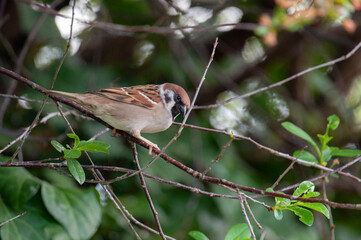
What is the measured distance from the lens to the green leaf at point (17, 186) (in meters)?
2.47

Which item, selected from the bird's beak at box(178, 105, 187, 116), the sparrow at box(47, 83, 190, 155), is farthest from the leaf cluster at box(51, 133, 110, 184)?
the bird's beak at box(178, 105, 187, 116)

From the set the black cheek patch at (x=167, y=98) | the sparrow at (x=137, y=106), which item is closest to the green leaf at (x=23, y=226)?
the sparrow at (x=137, y=106)

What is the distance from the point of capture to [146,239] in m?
3.48

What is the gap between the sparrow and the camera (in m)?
2.50

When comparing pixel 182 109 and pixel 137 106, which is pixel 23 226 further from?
pixel 182 109

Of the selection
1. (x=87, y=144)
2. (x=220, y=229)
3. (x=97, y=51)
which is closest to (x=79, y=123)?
(x=97, y=51)

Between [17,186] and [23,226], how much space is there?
8.7 inches

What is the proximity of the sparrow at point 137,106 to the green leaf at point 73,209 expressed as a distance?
1.59 feet

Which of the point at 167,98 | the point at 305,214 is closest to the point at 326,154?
the point at 305,214

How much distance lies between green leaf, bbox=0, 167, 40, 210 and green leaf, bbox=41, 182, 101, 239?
0.22ft

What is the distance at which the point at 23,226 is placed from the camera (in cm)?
243

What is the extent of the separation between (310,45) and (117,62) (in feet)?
5.82

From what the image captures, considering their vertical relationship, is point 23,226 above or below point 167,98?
below

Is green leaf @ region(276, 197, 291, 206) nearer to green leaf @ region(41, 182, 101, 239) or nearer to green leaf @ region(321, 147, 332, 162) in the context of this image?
green leaf @ region(321, 147, 332, 162)
